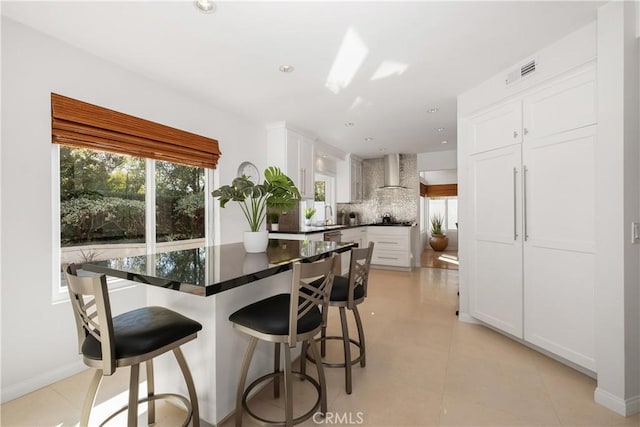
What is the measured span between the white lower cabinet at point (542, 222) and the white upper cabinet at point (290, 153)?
2359 millimetres

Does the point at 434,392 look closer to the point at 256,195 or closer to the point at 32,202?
the point at 256,195

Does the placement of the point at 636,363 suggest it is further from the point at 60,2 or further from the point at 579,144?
→ the point at 60,2

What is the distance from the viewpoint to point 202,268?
146cm

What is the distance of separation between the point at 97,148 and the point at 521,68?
357 cm

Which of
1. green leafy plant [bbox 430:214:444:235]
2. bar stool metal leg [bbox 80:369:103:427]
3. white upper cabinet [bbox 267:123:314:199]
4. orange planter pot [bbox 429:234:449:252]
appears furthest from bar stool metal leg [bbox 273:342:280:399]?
green leafy plant [bbox 430:214:444:235]

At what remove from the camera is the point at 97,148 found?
238cm

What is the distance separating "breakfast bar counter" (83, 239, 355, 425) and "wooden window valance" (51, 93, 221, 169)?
1.26 meters

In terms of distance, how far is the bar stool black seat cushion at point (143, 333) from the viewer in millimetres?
1157

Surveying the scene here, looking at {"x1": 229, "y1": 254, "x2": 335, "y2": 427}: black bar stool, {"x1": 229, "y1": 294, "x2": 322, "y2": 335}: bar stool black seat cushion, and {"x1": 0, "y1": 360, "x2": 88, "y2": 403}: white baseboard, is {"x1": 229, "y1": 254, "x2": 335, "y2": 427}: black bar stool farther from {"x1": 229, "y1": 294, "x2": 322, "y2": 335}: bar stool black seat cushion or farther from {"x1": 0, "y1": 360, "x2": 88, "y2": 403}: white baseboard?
{"x1": 0, "y1": 360, "x2": 88, "y2": 403}: white baseboard

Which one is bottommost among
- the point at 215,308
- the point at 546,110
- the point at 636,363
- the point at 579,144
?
the point at 636,363

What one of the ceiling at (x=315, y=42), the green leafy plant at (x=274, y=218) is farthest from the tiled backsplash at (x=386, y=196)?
the ceiling at (x=315, y=42)

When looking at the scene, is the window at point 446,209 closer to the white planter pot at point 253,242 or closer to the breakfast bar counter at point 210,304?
the white planter pot at point 253,242

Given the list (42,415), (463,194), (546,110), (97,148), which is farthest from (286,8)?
(42,415)

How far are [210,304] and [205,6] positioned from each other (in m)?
1.77
